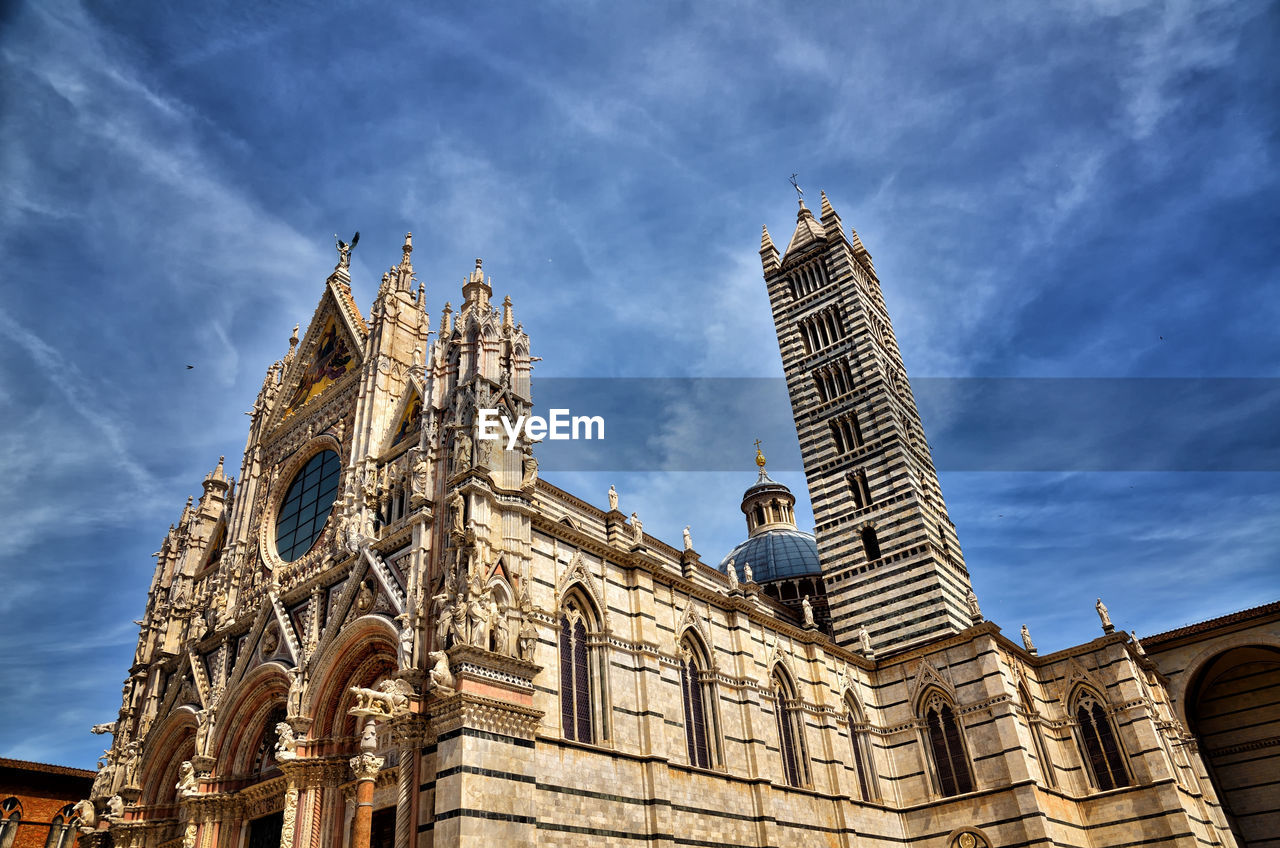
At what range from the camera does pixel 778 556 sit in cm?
4269

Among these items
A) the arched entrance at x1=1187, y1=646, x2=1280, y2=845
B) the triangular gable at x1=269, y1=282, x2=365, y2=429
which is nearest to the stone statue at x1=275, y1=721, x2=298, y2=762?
the triangular gable at x1=269, y1=282, x2=365, y2=429

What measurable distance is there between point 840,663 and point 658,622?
8827 millimetres

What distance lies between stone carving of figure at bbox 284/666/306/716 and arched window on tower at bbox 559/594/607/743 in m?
6.17

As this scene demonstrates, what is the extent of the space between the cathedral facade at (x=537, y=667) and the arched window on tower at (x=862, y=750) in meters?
0.09

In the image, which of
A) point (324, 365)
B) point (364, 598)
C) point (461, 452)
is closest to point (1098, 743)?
point (461, 452)

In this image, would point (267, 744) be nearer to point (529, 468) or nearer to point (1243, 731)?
point (529, 468)

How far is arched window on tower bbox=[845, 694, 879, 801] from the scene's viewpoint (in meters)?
26.3

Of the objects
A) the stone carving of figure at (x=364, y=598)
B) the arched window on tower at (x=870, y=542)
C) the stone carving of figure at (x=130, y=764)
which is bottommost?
the stone carving of figure at (x=130, y=764)

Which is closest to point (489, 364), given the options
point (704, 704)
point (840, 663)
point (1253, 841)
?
point (704, 704)

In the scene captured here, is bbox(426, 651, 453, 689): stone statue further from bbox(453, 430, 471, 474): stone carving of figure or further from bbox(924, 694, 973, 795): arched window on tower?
bbox(924, 694, 973, 795): arched window on tower

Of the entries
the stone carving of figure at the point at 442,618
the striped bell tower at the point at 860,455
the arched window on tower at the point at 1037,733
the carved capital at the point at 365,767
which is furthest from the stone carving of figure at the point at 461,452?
the arched window on tower at the point at 1037,733

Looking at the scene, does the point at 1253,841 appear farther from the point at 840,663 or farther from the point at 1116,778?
the point at 840,663

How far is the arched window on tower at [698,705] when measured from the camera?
21438 mm

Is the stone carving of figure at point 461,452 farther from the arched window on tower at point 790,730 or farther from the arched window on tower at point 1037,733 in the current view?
the arched window on tower at point 1037,733
